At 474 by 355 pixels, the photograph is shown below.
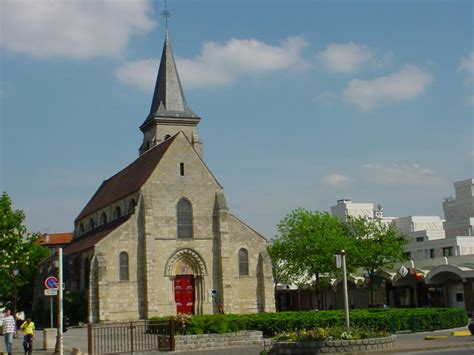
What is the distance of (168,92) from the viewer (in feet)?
223

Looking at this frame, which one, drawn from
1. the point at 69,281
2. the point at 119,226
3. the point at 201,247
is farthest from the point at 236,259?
the point at 69,281

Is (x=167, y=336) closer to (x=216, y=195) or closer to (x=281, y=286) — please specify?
(x=216, y=195)

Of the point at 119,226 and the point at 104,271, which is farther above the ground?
the point at 119,226

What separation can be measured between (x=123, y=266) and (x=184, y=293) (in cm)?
516

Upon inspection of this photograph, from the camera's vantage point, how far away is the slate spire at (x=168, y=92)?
2657 inches

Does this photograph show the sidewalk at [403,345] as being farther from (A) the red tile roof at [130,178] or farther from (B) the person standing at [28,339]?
(A) the red tile roof at [130,178]

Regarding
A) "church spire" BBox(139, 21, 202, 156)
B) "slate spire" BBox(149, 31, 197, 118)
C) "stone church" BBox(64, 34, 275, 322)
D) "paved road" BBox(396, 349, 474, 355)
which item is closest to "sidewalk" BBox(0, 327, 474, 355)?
"paved road" BBox(396, 349, 474, 355)

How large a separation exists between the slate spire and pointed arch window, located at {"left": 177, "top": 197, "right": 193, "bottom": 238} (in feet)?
68.8

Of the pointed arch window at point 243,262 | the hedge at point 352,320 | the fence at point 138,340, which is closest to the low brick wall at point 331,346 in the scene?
the fence at point 138,340

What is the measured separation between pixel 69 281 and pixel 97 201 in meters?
14.3

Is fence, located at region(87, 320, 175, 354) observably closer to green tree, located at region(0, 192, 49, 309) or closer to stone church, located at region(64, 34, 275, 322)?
stone church, located at region(64, 34, 275, 322)

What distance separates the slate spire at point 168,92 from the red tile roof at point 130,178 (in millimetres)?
8800

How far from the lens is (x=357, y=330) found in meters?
21.5

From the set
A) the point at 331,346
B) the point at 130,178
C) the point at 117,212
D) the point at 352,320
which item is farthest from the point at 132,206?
the point at 331,346
